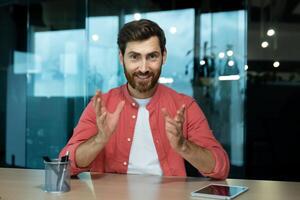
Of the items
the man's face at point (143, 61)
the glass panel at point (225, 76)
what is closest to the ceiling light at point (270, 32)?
the glass panel at point (225, 76)

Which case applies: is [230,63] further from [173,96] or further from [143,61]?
[143,61]

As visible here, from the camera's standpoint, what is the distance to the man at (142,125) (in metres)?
1.75

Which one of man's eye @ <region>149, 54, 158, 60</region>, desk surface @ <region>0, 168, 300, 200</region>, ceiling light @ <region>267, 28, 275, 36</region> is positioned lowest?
desk surface @ <region>0, 168, 300, 200</region>

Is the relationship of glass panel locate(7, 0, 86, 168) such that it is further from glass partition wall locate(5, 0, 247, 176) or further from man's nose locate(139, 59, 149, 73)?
man's nose locate(139, 59, 149, 73)

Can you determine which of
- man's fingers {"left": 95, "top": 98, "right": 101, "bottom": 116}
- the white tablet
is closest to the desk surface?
the white tablet

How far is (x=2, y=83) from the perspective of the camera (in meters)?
4.60

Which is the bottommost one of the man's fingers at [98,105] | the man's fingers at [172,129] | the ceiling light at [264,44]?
the man's fingers at [172,129]

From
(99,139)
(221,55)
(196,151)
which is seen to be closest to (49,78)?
(221,55)

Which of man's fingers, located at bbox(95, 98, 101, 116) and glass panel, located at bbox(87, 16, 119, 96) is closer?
man's fingers, located at bbox(95, 98, 101, 116)

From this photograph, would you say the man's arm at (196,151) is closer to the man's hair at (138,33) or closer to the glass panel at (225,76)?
the man's hair at (138,33)

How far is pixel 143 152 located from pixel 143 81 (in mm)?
301

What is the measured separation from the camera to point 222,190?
1390mm

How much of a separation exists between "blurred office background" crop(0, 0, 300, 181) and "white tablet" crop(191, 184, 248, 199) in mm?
2489

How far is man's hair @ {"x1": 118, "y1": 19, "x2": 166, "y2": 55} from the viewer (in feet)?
5.82
